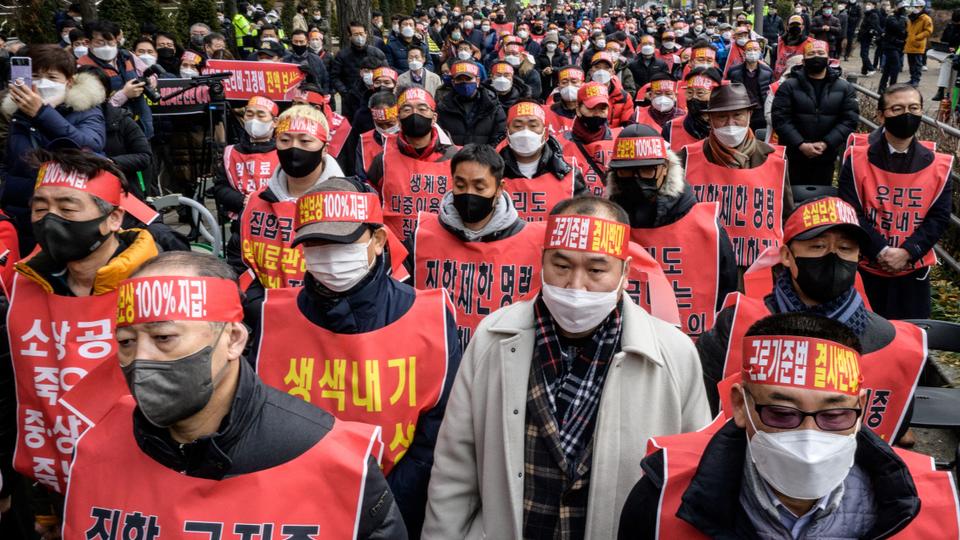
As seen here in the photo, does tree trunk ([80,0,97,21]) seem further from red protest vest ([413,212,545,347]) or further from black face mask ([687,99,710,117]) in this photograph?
red protest vest ([413,212,545,347])

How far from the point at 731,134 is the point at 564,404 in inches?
159

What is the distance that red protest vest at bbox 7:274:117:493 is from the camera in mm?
3613

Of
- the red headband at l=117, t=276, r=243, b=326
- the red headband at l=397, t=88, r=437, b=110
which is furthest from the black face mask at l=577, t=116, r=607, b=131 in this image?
the red headband at l=117, t=276, r=243, b=326

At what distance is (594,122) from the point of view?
793cm

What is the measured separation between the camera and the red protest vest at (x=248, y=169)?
23.2ft

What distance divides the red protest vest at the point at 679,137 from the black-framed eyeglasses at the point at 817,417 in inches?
257

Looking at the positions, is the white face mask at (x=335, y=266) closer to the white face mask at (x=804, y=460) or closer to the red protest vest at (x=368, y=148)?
the white face mask at (x=804, y=460)

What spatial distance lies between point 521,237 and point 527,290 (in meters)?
0.31

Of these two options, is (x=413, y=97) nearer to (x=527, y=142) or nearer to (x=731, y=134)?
(x=527, y=142)

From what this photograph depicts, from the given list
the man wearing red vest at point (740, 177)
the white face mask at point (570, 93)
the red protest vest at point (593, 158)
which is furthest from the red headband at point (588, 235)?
the white face mask at point (570, 93)

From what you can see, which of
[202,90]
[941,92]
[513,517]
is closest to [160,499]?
[513,517]

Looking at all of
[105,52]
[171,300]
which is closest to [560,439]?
[171,300]

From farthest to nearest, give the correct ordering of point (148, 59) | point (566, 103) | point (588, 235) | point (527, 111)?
point (148, 59), point (566, 103), point (527, 111), point (588, 235)

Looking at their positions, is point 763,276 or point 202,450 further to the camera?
point 763,276
